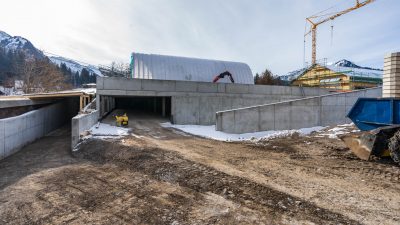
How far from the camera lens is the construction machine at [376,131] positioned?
286 inches

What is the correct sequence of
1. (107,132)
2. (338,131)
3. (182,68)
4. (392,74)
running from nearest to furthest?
1. (392,74)
2. (338,131)
3. (107,132)
4. (182,68)

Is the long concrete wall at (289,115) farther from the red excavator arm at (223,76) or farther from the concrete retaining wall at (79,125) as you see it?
the red excavator arm at (223,76)

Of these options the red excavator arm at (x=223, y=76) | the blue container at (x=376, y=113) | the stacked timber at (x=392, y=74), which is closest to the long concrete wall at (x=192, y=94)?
the red excavator arm at (x=223, y=76)

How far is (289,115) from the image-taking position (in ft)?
47.0

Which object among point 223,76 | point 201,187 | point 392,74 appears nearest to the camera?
point 201,187

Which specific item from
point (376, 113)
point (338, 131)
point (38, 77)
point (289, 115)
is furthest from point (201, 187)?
point (38, 77)

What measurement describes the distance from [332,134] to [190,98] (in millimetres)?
9450

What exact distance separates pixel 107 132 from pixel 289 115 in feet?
32.1

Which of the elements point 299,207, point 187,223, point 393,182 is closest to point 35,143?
point 187,223

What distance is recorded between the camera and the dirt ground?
4.50m

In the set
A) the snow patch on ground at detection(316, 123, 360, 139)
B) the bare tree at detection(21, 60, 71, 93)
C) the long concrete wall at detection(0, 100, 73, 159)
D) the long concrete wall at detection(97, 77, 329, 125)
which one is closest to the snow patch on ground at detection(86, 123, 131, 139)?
the long concrete wall at detection(97, 77, 329, 125)

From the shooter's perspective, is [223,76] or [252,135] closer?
[252,135]

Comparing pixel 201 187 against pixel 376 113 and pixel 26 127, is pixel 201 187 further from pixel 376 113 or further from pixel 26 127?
pixel 26 127

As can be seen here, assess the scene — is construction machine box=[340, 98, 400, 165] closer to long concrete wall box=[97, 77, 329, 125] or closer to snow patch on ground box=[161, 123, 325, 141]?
snow patch on ground box=[161, 123, 325, 141]
